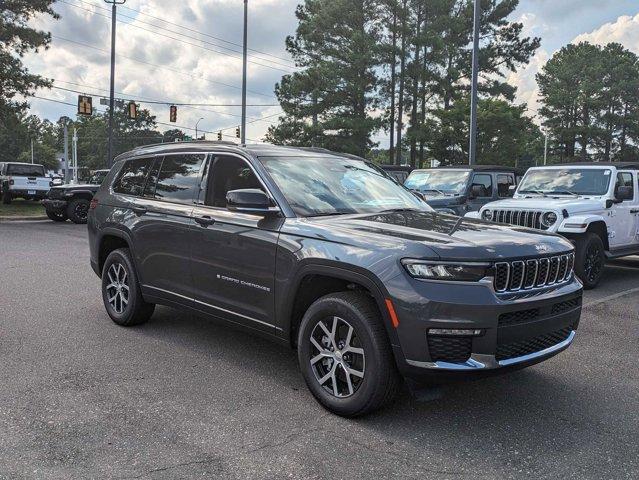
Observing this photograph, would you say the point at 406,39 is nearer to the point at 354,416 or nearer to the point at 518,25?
the point at 518,25

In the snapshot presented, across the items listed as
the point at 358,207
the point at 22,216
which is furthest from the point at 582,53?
the point at 358,207

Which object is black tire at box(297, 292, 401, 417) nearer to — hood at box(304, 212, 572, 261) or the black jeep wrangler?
hood at box(304, 212, 572, 261)

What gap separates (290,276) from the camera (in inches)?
157

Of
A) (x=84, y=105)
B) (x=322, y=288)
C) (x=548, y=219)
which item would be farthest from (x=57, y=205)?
(x=322, y=288)

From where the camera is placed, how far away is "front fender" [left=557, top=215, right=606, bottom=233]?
27.0 ft

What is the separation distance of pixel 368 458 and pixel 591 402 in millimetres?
1836

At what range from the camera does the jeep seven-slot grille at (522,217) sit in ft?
28.1

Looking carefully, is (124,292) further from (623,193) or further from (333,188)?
(623,193)

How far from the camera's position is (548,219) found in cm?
847

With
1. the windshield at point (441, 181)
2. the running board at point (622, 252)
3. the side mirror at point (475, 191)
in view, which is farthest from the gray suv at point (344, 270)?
the windshield at point (441, 181)

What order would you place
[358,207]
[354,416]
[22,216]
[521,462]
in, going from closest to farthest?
[521,462]
[354,416]
[358,207]
[22,216]

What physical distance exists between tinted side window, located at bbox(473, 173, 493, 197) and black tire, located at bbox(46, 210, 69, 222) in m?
12.6

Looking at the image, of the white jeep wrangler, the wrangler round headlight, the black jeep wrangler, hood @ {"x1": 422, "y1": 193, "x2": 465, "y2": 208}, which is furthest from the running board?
the black jeep wrangler

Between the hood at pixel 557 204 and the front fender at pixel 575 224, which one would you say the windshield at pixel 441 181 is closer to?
the hood at pixel 557 204
